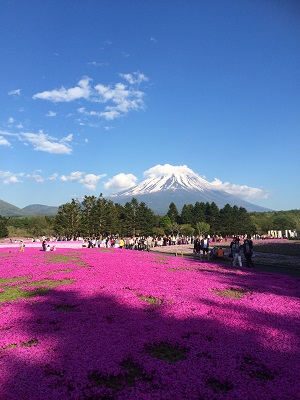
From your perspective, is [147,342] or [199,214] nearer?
[147,342]

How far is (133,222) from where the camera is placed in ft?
310

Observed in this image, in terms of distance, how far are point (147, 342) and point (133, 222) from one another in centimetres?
8720

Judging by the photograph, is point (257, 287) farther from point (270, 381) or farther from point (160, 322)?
point (270, 381)

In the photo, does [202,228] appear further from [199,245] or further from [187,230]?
[199,245]

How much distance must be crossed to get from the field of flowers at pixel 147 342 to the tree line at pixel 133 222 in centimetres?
7080

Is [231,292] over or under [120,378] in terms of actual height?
under

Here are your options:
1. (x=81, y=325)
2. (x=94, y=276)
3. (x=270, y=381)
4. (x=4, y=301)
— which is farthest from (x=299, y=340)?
(x=94, y=276)

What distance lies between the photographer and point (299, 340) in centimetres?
794

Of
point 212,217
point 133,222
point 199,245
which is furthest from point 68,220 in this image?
point 199,245

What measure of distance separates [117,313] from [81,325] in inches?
62.9

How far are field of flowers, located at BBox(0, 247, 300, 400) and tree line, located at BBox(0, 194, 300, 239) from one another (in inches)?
2788

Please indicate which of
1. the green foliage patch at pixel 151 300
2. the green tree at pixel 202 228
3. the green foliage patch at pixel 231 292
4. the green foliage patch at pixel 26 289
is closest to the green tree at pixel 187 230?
the green tree at pixel 202 228

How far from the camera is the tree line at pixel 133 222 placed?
83938 millimetres

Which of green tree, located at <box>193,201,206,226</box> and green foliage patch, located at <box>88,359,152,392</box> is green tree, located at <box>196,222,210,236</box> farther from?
green foliage patch, located at <box>88,359,152,392</box>
